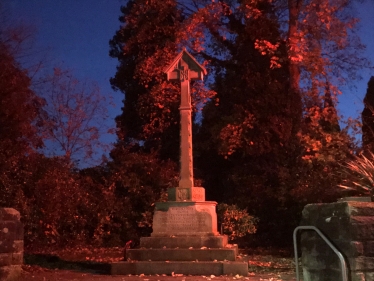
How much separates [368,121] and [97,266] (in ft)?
40.4

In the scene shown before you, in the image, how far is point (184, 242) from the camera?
34.8 feet

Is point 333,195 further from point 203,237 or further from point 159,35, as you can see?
point 159,35

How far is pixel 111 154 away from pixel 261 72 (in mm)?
7296

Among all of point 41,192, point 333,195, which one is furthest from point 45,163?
point 333,195

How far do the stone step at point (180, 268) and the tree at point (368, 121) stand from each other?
6.85 metres

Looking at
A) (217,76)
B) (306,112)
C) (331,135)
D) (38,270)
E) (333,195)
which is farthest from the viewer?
(217,76)

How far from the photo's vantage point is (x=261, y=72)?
17969 millimetres

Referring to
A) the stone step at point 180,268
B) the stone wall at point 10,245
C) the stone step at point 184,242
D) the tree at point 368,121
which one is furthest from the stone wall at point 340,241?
the tree at point 368,121

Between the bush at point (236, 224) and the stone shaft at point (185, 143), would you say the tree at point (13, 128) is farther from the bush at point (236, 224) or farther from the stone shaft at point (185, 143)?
the bush at point (236, 224)

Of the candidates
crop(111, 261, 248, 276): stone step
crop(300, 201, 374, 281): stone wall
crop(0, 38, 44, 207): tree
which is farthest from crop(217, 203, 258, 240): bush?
crop(300, 201, 374, 281): stone wall

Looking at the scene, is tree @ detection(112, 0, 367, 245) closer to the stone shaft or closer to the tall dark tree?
the tall dark tree

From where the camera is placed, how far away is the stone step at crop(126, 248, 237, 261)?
1013 centimetres

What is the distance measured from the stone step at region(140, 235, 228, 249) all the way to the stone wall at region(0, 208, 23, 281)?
11.7 feet

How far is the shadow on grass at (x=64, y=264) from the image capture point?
11.2 meters
